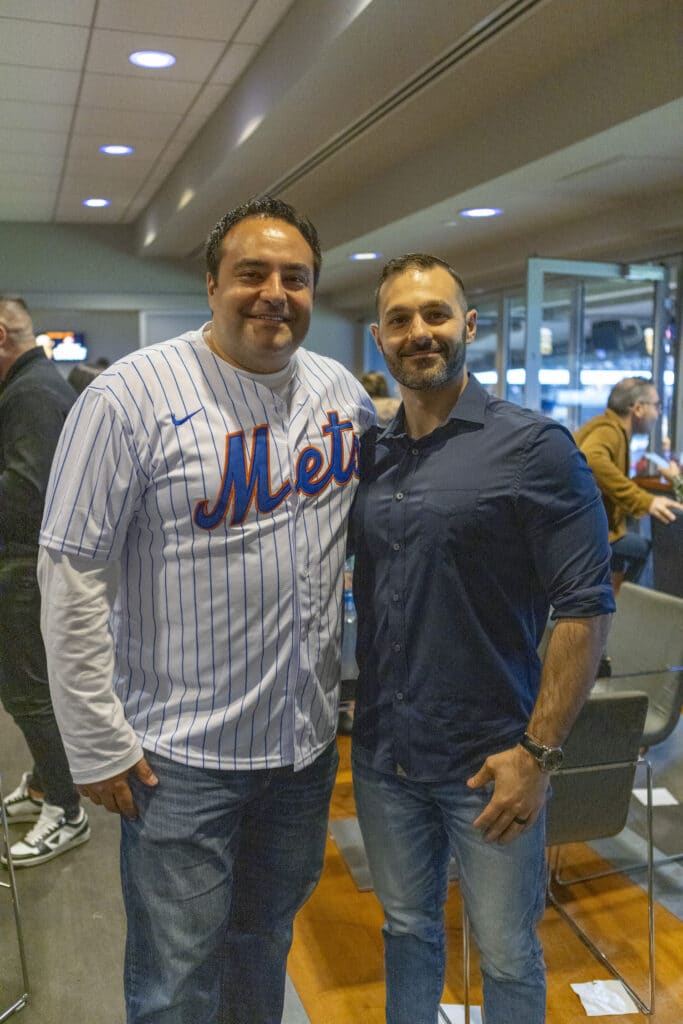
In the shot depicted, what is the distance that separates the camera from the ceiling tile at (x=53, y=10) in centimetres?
354

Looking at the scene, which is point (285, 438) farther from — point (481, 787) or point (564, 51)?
point (564, 51)

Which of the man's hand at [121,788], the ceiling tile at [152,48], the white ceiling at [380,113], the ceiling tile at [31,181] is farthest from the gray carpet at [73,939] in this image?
the ceiling tile at [31,181]

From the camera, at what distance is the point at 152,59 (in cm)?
416

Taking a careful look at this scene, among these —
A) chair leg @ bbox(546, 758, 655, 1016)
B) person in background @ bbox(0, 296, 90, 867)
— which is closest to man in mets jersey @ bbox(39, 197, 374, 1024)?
chair leg @ bbox(546, 758, 655, 1016)

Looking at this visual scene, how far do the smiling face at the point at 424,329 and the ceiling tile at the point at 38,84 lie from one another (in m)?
3.55

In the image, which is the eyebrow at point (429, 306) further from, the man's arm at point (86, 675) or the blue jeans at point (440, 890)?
the blue jeans at point (440, 890)

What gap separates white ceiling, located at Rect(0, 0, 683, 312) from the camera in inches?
130

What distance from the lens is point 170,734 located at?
4.68ft

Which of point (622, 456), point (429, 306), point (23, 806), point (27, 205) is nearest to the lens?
point (429, 306)

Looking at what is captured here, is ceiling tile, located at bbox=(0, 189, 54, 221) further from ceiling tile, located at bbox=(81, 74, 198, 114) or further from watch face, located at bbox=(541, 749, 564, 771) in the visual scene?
watch face, located at bbox=(541, 749, 564, 771)

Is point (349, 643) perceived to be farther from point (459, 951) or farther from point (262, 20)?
point (262, 20)

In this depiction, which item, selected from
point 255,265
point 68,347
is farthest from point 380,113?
point 68,347

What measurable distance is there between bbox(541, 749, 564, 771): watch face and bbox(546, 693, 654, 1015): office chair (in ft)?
2.24

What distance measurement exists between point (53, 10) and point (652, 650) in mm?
3199
